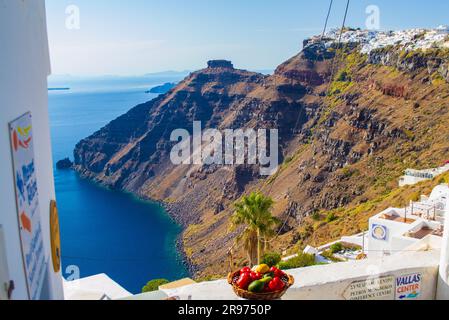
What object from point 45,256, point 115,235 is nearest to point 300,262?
point 45,256

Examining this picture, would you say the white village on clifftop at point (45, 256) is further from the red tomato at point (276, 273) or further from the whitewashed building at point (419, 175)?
the whitewashed building at point (419, 175)

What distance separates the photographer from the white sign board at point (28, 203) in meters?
3.87

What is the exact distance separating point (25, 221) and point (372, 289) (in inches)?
162

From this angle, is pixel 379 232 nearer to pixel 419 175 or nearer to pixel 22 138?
pixel 419 175

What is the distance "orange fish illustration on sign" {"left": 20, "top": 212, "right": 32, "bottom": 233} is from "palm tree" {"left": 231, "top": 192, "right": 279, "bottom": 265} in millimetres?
16399

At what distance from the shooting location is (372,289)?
5766mm

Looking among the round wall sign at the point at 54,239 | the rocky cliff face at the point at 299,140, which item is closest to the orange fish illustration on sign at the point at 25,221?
the round wall sign at the point at 54,239

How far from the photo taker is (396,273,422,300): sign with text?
19.5 ft

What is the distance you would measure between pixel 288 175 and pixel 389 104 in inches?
725

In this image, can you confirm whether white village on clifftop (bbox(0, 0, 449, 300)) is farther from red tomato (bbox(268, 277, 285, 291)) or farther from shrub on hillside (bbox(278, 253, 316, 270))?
shrub on hillside (bbox(278, 253, 316, 270))

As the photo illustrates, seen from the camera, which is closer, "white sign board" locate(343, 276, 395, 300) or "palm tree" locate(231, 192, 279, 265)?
"white sign board" locate(343, 276, 395, 300)

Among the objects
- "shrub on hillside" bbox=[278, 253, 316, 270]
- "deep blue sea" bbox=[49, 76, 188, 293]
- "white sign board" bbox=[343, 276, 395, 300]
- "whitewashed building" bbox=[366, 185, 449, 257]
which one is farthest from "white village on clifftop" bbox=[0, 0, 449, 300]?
"deep blue sea" bbox=[49, 76, 188, 293]

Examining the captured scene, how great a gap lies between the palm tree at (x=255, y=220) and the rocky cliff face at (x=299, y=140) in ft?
20.4

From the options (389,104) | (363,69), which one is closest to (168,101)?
(363,69)
